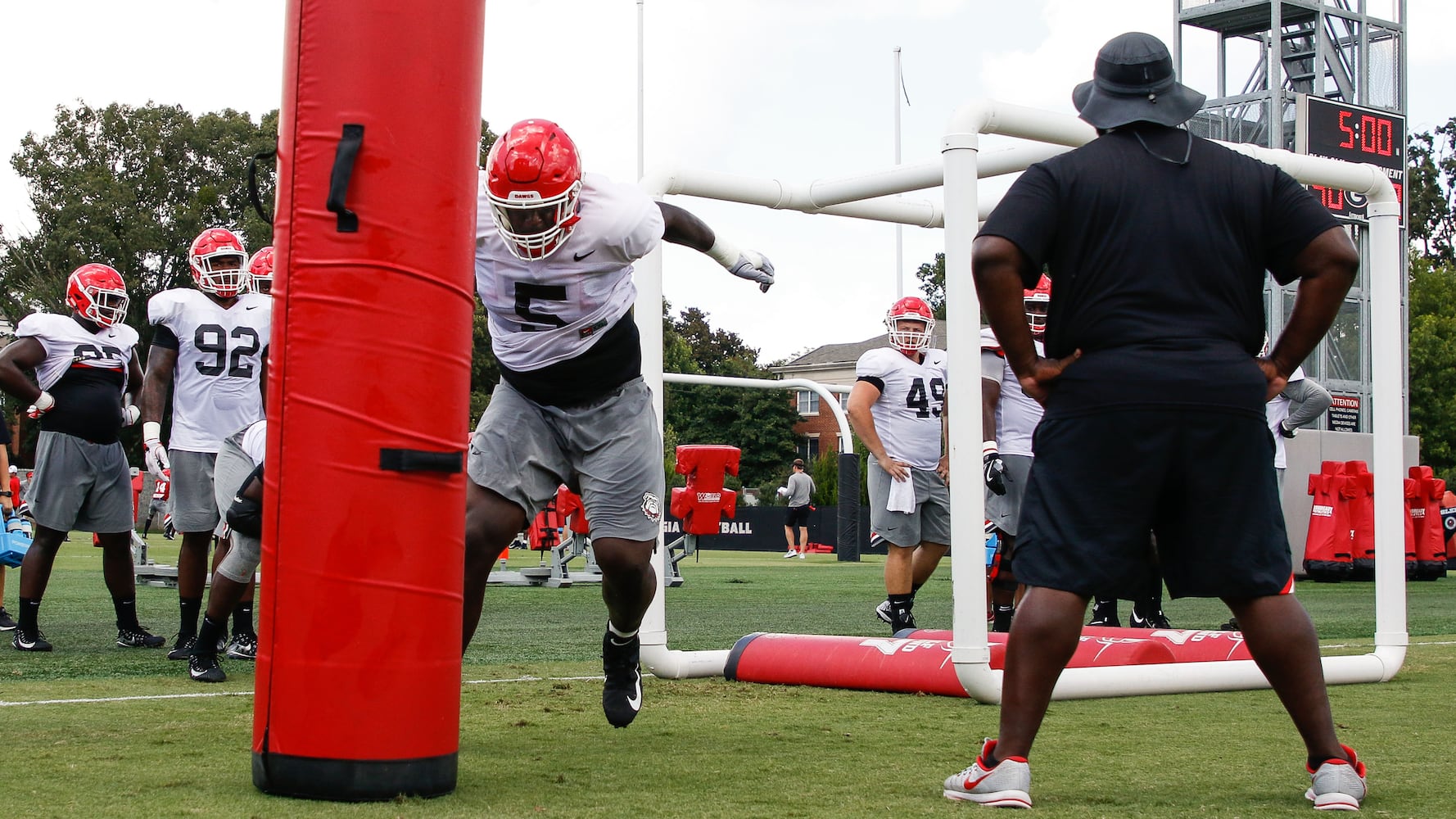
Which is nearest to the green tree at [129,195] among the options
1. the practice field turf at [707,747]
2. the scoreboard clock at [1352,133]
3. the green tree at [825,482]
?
the green tree at [825,482]

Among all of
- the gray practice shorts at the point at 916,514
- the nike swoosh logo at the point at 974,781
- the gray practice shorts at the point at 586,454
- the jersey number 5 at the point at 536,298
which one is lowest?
the nike swoosh logo at the point at 974,781

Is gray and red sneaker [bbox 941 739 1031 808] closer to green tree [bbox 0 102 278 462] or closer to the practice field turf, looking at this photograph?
the practice field turf

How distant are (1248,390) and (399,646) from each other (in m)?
1.96

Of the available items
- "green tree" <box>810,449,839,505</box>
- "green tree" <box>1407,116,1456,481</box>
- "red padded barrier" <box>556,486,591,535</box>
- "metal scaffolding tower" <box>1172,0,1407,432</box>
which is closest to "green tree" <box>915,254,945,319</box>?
"green tree" <box>1407,116,1456,481</box>

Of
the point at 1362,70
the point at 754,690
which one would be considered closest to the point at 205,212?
the point at 1362,70

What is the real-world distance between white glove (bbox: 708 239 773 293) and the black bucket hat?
1.66 m

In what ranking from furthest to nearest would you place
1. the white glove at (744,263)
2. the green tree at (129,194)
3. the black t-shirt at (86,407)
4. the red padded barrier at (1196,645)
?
the green tree at (129,194) < the black t-shirt at (86,407) < the red padded barrier at (1196,645) < the white glove at (744,263)

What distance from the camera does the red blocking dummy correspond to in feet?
10.3

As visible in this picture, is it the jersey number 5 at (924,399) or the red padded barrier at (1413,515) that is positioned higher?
the jersey number 5 at (924,399)

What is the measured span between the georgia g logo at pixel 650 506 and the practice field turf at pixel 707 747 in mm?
673

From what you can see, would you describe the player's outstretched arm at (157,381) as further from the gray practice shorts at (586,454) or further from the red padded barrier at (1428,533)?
the red padded barrier at (1428,533)

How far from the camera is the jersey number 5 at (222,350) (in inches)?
270

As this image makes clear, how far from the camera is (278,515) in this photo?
320cm

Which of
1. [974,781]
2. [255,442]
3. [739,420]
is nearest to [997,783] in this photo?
[974,781]
